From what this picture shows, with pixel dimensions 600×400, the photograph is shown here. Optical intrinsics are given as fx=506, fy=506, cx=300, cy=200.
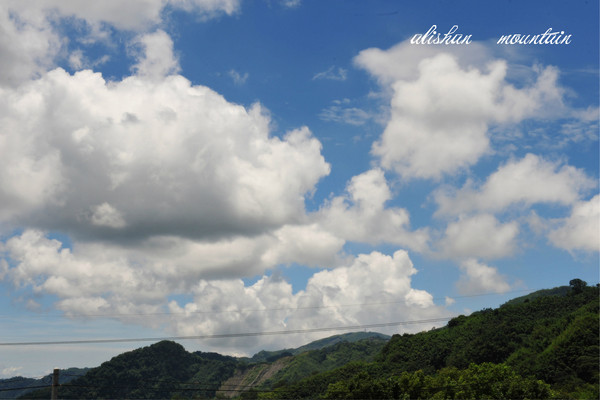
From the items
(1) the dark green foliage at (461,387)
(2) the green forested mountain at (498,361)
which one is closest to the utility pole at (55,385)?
(2) the green forested mountain at (498,361)

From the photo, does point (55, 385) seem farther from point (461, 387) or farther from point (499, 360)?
point (499, 360)

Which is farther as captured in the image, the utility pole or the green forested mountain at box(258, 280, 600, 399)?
the green forested mountain at box(258, 280, 600, 399)

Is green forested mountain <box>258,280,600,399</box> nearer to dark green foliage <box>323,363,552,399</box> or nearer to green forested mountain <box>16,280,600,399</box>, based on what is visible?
green forested mountain <box>16,280,600,399</box>

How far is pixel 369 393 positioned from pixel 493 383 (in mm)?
28390

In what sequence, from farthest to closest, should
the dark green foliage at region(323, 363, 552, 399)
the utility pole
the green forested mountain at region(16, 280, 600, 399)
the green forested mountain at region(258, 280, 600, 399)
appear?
the green forested mountain at region(258, 280, 600, 399) → the green forested mountain at region(16, 280, 600, 399) → the dark green foliage at region(323, 363, 552, 399) → the utility pole

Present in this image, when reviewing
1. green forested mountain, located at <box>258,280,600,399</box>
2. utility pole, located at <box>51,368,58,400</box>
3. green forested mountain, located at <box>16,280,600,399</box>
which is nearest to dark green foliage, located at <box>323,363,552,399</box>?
green forested mountain, located at <box>16,280,600,399</box>

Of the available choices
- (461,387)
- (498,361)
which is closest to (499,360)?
(498,361)

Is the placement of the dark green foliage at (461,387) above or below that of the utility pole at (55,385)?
below

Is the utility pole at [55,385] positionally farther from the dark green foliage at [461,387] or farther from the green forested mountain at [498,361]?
the dark green foliage at [461,387]

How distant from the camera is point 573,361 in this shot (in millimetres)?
114812

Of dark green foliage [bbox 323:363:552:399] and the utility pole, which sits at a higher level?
the utility pole

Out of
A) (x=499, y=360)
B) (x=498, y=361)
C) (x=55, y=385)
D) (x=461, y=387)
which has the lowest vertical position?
(x=498, y=361)

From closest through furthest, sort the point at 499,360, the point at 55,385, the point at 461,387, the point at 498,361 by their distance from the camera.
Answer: the point at 55,385, the point at 461,387, the point at 498,361, the point at 499,360

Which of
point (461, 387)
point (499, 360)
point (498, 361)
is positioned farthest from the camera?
point (499, 360)
